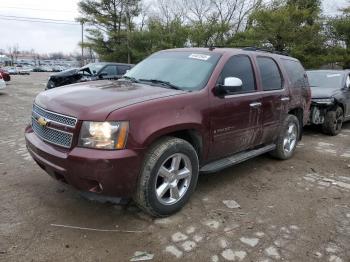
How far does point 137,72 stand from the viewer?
477 cm

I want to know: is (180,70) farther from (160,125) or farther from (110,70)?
(110,70)

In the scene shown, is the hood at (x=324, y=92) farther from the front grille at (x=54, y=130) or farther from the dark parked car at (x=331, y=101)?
the front grille at (x=54, y=130)

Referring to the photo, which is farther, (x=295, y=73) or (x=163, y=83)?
(x=295, y=73)

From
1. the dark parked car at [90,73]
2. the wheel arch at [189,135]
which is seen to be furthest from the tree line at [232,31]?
the wheel arch at [189,135]

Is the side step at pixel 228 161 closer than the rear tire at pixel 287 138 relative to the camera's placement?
Yes

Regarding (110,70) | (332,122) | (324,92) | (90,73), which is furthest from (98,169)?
(90,73)

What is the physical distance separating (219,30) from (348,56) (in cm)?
854

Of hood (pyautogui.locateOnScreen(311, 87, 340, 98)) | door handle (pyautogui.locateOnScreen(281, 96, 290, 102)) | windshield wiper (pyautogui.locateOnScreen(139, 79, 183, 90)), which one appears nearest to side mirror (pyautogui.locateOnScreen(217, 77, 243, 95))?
windshield wiper (pyautogui.locateOnScreen(139, 79, 183, 90))

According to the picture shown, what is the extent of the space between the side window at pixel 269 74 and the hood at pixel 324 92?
318 cm

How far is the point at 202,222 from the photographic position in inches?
141

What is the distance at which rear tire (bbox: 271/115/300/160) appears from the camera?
5602mm

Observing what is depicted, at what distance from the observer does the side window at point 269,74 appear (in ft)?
16.4

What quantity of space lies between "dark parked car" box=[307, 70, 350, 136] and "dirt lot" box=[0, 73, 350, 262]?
121 inches

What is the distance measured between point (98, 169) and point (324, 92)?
682 cm
